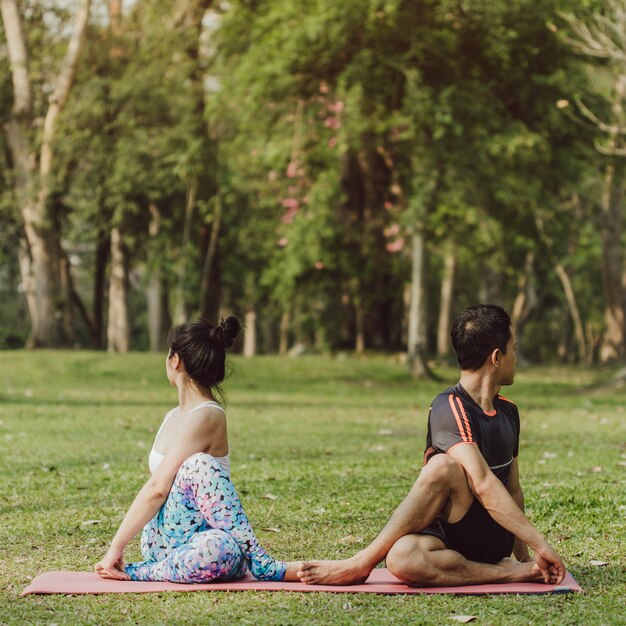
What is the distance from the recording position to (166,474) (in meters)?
5.62

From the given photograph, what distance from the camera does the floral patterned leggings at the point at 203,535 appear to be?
5605mm

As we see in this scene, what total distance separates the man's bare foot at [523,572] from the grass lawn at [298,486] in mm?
206

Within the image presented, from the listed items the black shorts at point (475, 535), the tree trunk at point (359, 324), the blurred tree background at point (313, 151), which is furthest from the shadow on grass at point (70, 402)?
the black shorts at point (475, 535)

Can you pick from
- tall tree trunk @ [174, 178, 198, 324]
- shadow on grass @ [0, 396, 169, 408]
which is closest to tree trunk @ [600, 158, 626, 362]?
tall tree trunk @ [174, 178, 198, 324]

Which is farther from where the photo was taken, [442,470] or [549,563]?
[549,563]

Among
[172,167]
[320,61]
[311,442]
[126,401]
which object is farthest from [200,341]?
[172,167]

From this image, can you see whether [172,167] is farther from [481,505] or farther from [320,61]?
[481,505]

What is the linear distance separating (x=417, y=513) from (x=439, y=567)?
1.00 feet

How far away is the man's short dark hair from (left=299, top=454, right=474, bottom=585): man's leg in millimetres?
542

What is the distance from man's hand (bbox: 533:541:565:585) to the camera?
17.8ft

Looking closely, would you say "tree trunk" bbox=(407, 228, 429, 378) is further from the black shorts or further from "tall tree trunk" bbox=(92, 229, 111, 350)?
the black shorts

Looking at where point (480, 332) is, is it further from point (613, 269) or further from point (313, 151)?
point (613, 269)

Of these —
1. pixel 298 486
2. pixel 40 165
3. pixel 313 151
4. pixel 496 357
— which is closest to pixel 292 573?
pixel 496 357

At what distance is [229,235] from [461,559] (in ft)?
101
